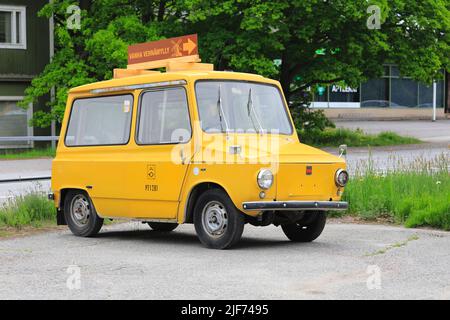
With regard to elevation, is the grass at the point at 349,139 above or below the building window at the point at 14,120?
below

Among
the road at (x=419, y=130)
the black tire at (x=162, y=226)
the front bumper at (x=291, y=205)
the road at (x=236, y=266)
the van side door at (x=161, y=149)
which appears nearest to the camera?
the road at (x=236, y=266)

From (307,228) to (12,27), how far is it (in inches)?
1151

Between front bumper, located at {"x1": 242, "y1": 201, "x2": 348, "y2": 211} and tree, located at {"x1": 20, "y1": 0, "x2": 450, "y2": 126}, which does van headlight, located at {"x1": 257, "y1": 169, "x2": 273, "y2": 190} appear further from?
tree, located at {"x1": 20, "y1": 0, "x2": 450, "y2": 126}

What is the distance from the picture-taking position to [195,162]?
11.7m

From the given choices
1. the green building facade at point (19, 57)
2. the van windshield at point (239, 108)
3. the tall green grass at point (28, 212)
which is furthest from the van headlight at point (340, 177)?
A: the green building facade at point (19, 57)

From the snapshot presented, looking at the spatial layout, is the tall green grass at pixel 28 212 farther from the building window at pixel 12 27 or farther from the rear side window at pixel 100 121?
the building window at pixel 12 27

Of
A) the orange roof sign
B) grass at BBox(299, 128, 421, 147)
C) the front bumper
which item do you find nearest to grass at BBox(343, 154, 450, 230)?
the front bumper

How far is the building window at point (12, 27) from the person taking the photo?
39.3 metres

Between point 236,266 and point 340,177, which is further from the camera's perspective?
point 340,177

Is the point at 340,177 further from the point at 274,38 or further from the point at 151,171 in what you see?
the point at 274,38

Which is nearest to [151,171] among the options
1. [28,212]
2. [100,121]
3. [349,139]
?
[100,121]

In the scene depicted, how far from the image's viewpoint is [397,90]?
220 feet

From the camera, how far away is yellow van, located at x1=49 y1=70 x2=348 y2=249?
11.4 m

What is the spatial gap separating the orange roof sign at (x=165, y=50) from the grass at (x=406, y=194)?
13.1 ft
